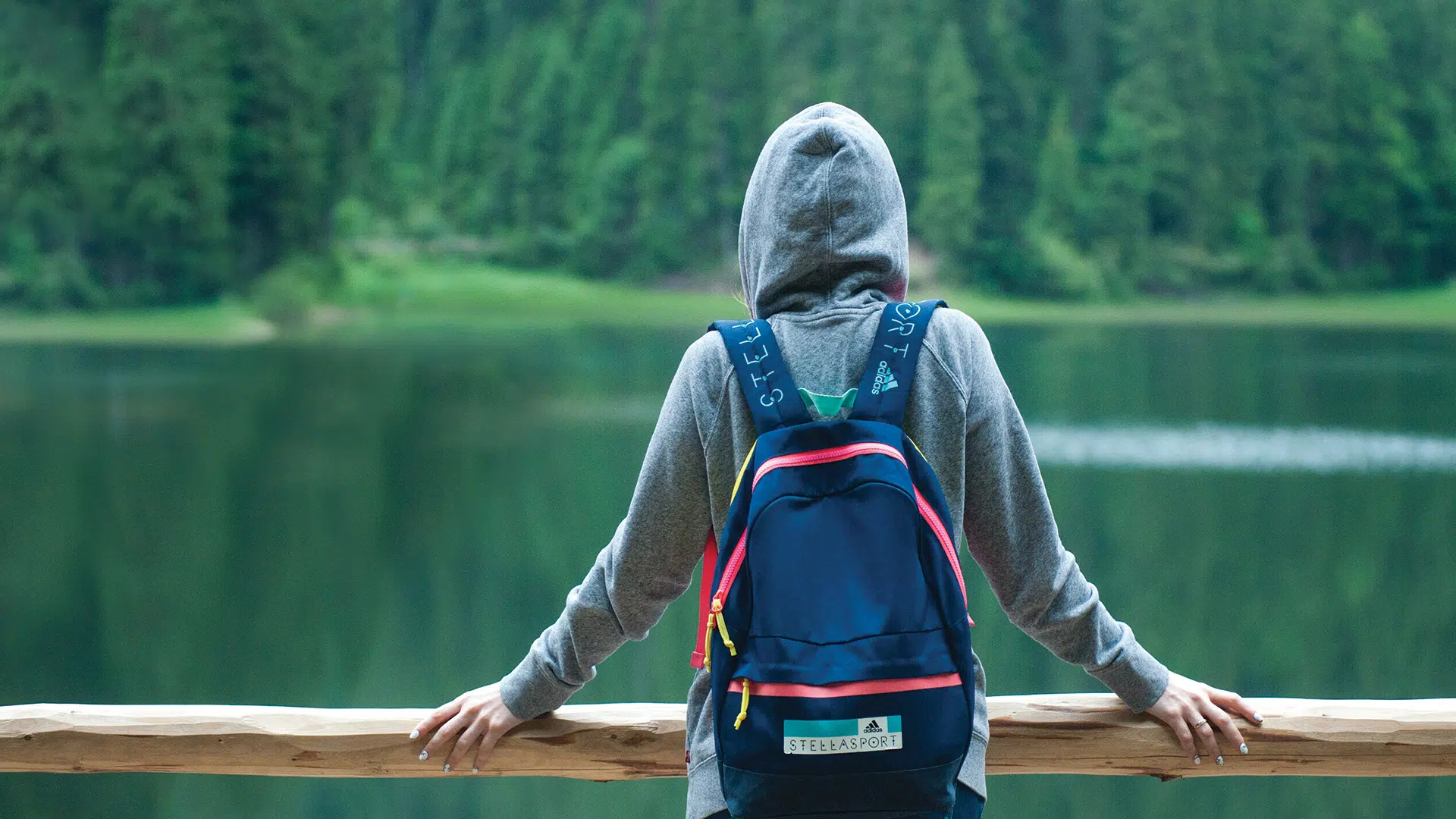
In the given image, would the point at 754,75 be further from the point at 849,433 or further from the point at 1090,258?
the point at 849,433

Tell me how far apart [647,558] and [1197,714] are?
0.54 m

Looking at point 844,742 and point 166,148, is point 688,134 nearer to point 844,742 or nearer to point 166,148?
point 166,148

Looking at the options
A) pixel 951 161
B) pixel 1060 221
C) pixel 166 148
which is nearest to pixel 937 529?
pixel 951 161

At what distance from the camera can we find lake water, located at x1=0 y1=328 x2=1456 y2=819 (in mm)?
7500

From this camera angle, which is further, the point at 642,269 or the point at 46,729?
the point at 642,269

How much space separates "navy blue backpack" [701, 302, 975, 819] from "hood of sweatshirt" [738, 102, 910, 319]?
63mm

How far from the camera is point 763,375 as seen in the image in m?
0.96

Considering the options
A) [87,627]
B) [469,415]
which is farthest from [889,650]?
[469,415]

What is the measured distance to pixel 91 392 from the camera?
13148 millimetres

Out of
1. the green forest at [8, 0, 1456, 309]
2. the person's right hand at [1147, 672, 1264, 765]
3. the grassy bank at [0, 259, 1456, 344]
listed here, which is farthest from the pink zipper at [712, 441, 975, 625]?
the green forest at [8, 0, 1456, 309]

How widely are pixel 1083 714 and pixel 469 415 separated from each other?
40.3ft

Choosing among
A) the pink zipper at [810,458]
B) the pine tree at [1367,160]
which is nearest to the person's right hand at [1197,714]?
the pink zipper at [810,458]

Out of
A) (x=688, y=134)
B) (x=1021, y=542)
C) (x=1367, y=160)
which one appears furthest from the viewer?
(x=688, y=134)

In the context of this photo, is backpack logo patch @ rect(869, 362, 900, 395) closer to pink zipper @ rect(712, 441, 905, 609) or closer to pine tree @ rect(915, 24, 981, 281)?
pink zipper @ rect(712, 441, 905, 609)
